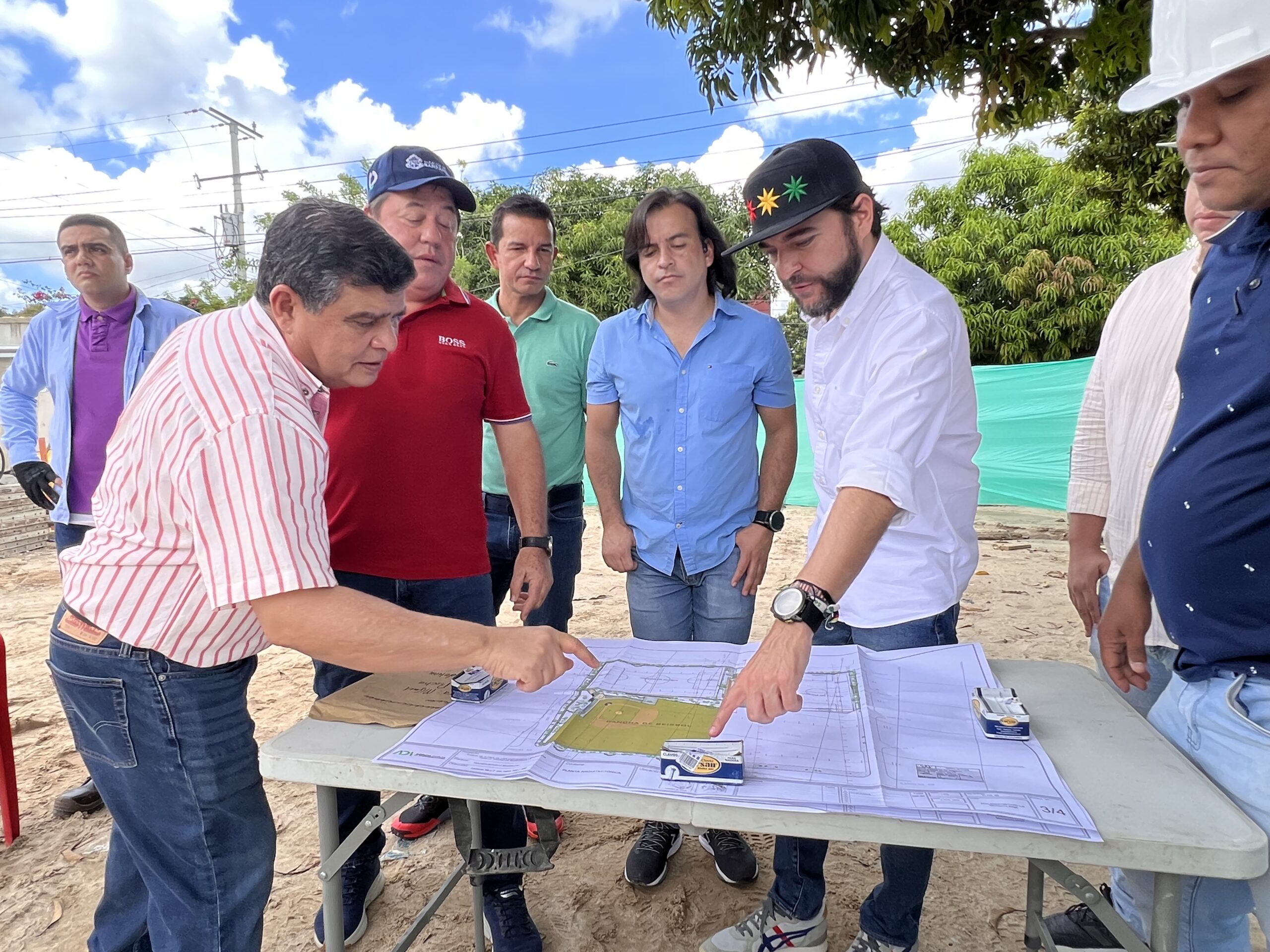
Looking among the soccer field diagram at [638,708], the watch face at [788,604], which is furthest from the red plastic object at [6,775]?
the watch face at [788,604]

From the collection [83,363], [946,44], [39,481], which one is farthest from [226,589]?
[946,44]

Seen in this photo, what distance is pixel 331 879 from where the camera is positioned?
→ 1.52m

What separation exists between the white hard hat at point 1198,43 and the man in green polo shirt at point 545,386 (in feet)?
7.11

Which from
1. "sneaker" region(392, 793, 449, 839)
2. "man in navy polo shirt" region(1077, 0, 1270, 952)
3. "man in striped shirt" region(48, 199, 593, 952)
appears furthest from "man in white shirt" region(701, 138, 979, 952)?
"sneaker" region(392, 793, 449, 839)

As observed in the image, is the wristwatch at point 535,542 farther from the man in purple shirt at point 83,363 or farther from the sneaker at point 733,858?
the man in purple shirt at point 83,363

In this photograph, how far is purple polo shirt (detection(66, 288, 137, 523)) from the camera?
300cm

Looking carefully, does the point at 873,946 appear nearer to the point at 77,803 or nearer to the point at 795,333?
the point at 77,803

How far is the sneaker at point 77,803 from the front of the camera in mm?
2973

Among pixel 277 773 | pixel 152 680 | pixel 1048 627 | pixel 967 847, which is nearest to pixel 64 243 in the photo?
pixel 152 680

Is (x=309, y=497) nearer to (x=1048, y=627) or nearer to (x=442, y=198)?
(x=442, y=198)

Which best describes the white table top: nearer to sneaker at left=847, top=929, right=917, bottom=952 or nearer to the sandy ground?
sneaker at left=847, top=929, right=917, bottom=952

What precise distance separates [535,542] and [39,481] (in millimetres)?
2190

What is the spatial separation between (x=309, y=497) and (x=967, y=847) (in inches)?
A: 43.8

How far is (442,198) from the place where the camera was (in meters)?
2.24
